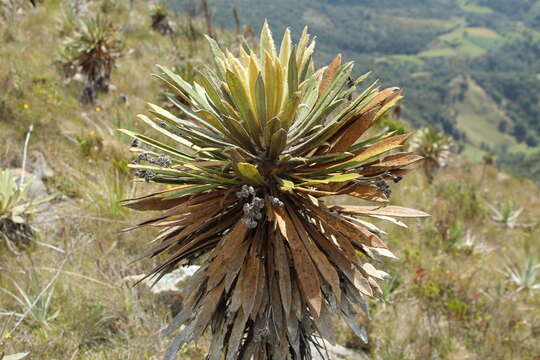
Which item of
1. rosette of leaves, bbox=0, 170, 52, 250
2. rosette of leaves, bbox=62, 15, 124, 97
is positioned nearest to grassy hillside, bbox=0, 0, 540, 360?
rosette of leaves, bbox=0, 170, 52, 250

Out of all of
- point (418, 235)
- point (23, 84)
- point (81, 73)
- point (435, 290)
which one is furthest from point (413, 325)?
point (81, 73)

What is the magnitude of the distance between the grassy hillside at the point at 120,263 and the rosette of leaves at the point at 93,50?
467mm

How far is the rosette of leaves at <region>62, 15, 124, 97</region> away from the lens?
7965mm

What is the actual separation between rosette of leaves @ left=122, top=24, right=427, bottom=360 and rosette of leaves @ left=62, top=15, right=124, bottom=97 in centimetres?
738

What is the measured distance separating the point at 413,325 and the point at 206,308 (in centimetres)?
324

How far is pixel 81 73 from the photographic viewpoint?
8.39 meters

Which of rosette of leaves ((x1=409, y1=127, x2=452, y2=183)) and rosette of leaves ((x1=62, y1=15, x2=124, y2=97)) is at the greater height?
rosette of leaves ((x1=62, y1=15, x2=124, y2=97))

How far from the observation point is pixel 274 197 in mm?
1693

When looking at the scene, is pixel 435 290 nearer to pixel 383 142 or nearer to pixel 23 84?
pixel 383 142

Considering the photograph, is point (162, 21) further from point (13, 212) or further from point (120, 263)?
point (120, 263)

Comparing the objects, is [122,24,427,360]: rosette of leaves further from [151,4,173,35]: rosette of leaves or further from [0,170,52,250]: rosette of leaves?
[151,4,173,35]: rosette of leaves

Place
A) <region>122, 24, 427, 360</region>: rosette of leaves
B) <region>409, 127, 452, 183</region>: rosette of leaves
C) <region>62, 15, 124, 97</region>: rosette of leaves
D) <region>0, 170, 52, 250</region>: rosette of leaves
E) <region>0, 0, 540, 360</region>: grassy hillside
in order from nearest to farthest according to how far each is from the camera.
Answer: <region>122, 24, 427, 360</region>: rosette of leaves → <region>0, 0, 540, 360</region>: grassy hillside → <region>0, 170, 52, 250</region>: rosette of leaves → <region>62, 15, 124, 97</region>: rosette of leaves → <region>409, 127, 452, 183</region>: rosette of leaves

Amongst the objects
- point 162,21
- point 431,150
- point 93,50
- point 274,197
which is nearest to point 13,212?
point 274,197

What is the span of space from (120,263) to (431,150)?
29.2ft
